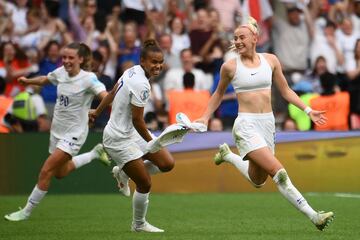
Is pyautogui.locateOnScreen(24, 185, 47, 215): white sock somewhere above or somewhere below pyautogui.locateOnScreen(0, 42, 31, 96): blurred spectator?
A: below

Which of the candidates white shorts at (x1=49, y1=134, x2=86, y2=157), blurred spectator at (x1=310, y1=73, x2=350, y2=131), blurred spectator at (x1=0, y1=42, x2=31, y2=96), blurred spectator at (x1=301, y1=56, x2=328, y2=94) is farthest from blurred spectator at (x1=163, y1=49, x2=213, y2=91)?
white shorts at (x1=49, y1=134, x2=86, y2=157)

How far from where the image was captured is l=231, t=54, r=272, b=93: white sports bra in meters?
11.9

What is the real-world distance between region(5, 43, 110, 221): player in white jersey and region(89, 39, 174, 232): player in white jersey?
74.8 inches

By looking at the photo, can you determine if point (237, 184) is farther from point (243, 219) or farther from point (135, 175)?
point (135, 175)

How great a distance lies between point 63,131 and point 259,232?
362 centimetres

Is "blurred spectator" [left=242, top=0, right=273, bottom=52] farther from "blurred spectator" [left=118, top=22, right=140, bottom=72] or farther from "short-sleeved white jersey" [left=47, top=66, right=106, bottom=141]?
"short-sleeved white jersey" [left=47, top=66, right=106, bottom=141]

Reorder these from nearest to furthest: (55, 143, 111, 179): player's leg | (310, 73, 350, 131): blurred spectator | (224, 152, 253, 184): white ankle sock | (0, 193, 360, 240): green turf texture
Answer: (0, 193, 360, 240): green turf texture < (224, 152, 253, 184): white ankle sock < (55, 143, 111, 179): player's leg < (310, 73, 350, 131): blurred spectator

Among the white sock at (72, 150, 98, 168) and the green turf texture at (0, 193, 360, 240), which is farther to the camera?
the white sock at (72, 150, 98, 168)

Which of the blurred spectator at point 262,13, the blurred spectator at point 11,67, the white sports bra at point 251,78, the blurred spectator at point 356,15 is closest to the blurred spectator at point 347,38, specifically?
the blurred spectator at point 356,15

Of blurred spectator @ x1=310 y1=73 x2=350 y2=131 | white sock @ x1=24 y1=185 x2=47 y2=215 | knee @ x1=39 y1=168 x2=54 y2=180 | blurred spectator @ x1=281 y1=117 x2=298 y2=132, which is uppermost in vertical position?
knee @ x1=39 y1=168 x2=54 y2=180

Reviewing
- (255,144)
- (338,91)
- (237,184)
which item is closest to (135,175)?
(255,144)

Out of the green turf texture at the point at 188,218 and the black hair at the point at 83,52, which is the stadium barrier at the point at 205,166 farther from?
the black hair at the point at 83,52

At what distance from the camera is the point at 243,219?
1369 cm

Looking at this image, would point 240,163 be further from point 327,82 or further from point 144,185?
point 327,82
